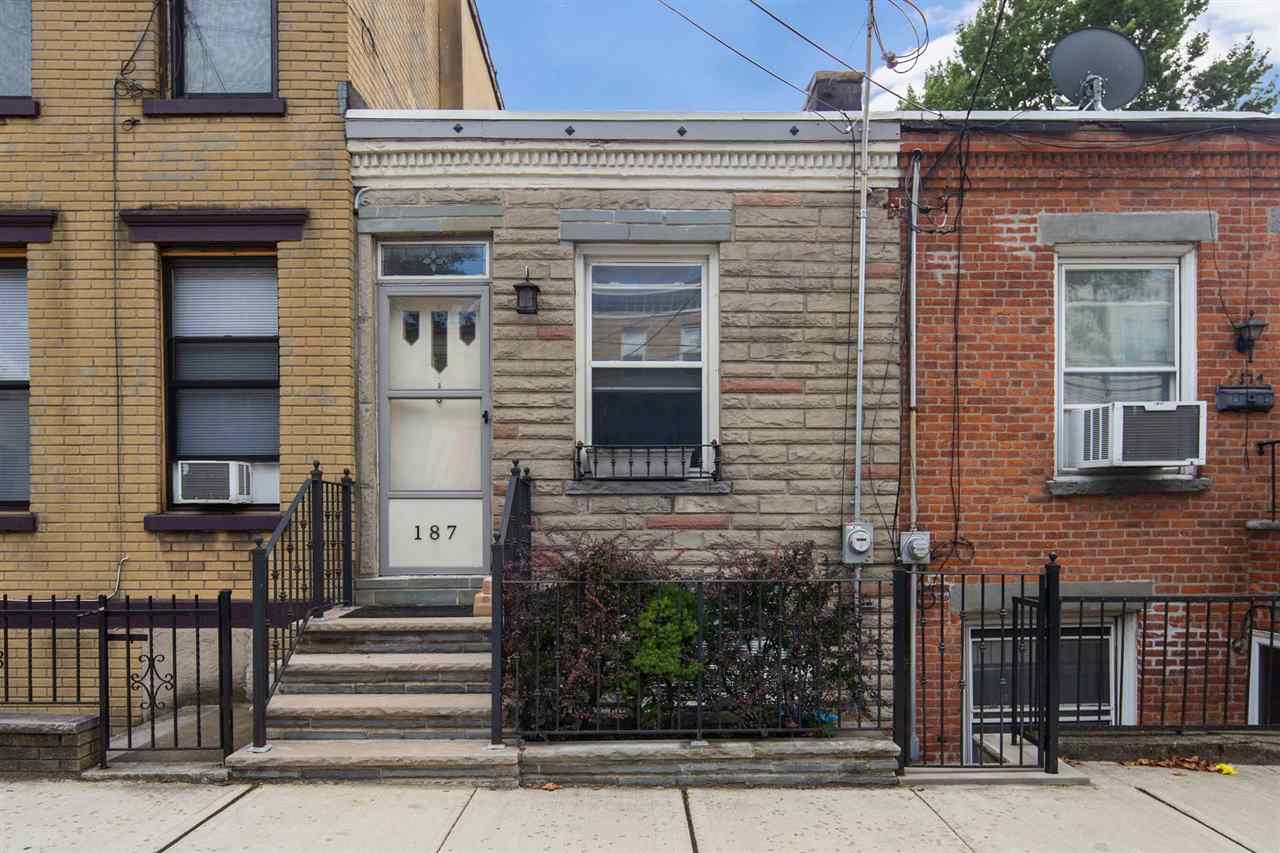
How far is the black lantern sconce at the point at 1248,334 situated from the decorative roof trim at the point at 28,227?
936 cm

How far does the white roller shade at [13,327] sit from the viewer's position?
22.0 ft

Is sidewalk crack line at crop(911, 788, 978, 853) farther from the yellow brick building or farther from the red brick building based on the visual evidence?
the yellow brick building

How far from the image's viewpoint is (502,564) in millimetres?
4930

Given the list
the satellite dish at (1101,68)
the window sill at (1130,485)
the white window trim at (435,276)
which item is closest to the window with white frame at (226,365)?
the white window trim at (435,276)

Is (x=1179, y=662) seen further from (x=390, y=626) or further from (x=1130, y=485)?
(x=390, y=626)

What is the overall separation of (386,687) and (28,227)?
455 centimetres

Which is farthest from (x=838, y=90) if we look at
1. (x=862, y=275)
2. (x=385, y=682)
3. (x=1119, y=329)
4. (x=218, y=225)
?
(x=385, y=682)

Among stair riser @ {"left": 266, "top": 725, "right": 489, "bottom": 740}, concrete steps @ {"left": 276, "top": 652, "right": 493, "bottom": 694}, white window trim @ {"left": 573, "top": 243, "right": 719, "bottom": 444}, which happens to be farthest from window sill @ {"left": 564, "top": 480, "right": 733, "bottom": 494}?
stair riser @ {"left": 266, "top": 725, "right": 489, "bottom": 740}

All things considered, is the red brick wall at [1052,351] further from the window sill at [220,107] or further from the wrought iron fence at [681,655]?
the window sill at [220,107]

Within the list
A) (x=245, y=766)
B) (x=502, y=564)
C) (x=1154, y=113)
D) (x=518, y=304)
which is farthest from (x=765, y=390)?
(x=245, y=766)

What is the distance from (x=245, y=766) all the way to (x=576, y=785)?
1901 mm

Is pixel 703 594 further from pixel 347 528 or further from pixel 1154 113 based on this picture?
pixel 1154 113

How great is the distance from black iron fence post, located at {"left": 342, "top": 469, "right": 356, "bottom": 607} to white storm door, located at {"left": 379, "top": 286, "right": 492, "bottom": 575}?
34 cm

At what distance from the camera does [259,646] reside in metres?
5.06
